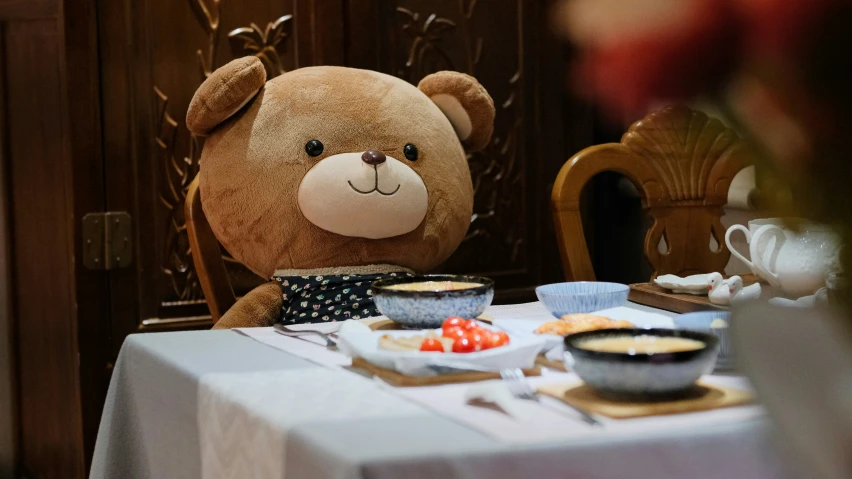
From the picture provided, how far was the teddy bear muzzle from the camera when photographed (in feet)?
4.47

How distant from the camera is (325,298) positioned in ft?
4.65

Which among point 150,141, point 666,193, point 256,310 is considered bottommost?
point 256,310

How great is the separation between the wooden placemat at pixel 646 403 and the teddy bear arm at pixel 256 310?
73cm

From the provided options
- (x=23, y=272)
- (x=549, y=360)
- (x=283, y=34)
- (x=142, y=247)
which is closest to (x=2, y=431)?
(x=23, y=272)

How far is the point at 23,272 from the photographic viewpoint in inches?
88.4

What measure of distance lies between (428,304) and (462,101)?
0.69 metres

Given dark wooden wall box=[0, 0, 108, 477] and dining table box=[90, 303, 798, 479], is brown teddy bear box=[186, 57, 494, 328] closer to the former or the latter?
dining table box=[90, 303, 798, 479]

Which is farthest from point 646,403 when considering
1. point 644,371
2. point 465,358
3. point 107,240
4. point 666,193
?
point 107,240

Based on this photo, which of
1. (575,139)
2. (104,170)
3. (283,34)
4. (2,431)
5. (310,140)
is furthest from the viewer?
(575,139)

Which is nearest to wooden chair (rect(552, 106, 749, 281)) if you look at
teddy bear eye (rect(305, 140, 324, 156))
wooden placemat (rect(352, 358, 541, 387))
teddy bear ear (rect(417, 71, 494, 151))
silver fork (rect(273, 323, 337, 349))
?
teddy bear ear (rect(417, 71, 494, 151))

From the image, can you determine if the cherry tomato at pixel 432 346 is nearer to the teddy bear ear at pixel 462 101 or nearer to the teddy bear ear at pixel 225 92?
the teddy bear ear at pixel 225 92

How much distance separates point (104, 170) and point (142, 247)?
0.18 meters

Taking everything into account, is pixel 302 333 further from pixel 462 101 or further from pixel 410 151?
pixel 462 101

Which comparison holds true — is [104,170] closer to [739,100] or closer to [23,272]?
[23,272]
